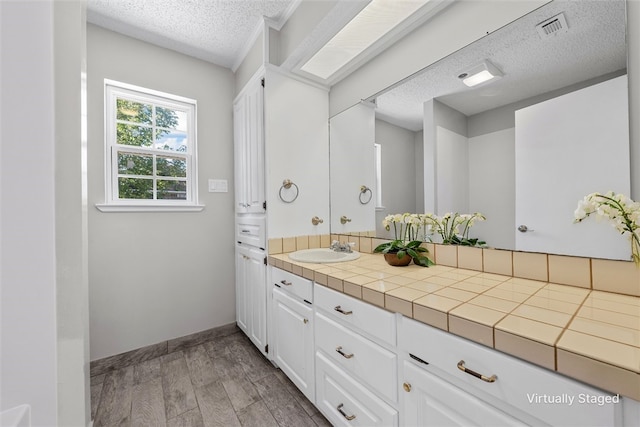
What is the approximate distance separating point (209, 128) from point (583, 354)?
8.77 ft

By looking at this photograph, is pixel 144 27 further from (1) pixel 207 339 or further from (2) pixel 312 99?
(1) pixel 207 339

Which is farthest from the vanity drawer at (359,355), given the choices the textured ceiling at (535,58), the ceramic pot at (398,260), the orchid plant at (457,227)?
the textured ceiling at (535,58)

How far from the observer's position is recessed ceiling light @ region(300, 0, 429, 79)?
146 cm

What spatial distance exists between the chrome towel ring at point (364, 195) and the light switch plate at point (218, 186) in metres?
1.30

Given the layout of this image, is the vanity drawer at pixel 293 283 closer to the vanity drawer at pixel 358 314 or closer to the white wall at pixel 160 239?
the vanity drawer at pixel 358 314

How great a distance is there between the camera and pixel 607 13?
979 mm

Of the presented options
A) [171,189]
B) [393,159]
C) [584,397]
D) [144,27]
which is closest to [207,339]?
[171,189]

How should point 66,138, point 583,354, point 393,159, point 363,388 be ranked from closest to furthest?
point 66,138
point 583,354
point 363,388
point 393,159

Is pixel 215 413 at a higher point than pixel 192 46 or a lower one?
lower

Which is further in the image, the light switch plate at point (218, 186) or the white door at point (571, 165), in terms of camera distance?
the light switch plate at point (218, 186)

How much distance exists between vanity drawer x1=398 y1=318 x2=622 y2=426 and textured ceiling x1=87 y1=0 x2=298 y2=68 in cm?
214

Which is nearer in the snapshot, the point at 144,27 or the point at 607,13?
the point at 607,13

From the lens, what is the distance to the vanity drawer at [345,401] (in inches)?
40.6

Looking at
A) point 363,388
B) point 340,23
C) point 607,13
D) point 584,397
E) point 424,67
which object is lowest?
point 363,388
